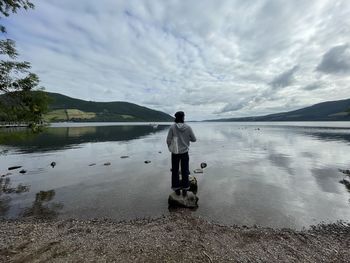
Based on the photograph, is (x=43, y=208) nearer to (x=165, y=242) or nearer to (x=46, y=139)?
(x=165, y=242)

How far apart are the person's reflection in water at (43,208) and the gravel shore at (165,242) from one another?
1.56m

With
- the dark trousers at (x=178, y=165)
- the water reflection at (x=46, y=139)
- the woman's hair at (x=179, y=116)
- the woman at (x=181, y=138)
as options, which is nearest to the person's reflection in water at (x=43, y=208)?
the water reflection at (x=46, y=139)

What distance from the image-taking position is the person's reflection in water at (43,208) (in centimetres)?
1323

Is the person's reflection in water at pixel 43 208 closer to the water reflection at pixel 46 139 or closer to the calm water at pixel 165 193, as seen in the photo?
the calm water at pixel 165 193

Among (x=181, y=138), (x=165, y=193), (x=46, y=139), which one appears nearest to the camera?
(x=181, y=138)

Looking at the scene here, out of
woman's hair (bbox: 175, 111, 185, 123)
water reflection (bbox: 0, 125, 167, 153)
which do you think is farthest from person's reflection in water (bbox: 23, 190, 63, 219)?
woman's hair (bbox: 175, 111, 185, 123)

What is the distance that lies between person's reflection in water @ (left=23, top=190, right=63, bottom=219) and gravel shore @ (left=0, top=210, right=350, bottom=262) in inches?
61.3

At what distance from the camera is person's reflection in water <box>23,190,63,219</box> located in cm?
1323

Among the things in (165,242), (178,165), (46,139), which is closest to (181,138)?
(178,165)

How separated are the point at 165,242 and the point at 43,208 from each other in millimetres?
9981

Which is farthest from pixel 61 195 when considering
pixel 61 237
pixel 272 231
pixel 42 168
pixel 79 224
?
pixel 272 231

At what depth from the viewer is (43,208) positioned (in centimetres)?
1427

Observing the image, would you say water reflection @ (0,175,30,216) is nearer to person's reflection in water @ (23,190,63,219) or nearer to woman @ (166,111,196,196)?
person's reflection in water @ (23,190,63,219)

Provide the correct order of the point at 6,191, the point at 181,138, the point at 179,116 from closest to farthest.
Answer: the point at 179,116
the point at 181,138
the point at 6,191
